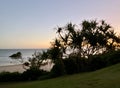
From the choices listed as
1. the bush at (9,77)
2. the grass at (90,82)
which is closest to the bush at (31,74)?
the bush at (9,77)

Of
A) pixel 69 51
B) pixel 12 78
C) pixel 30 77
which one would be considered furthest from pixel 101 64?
pixel 12 78

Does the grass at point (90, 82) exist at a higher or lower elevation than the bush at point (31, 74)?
lower

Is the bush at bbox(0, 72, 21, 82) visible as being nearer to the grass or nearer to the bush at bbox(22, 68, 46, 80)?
the bush at bbox(22, 68, 46, 80)

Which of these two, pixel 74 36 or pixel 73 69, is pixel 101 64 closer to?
pixel 73 69

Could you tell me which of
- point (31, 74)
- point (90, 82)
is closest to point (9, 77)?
point (31, 74)

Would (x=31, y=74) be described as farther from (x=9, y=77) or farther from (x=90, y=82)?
(x=90, y=82)

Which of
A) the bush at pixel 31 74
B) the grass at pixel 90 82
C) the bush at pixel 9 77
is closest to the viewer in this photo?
the grass at pixel 90 82

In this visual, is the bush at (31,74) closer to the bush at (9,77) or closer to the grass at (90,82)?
the bush at (9,77)

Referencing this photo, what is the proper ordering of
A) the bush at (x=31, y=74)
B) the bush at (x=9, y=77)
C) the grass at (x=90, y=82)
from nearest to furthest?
the grass at (x=90, y=82) < the bush at (x=9, y=77) < the bush at (x=31, y=74)

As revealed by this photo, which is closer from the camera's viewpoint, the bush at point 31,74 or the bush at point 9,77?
the bush at point 9,77

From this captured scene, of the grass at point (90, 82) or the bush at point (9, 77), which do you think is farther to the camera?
the bush at point (9, 77)

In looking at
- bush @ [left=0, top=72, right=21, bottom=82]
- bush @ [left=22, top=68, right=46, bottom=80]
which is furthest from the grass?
bush @ [left=22, top=68, right=46, bottom=80]

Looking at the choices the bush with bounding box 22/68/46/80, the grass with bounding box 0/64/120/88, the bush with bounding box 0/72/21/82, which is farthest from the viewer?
the bush with bounding box 22/68/46/80

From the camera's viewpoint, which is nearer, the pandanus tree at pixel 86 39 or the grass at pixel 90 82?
the grass at pixel 90 82
